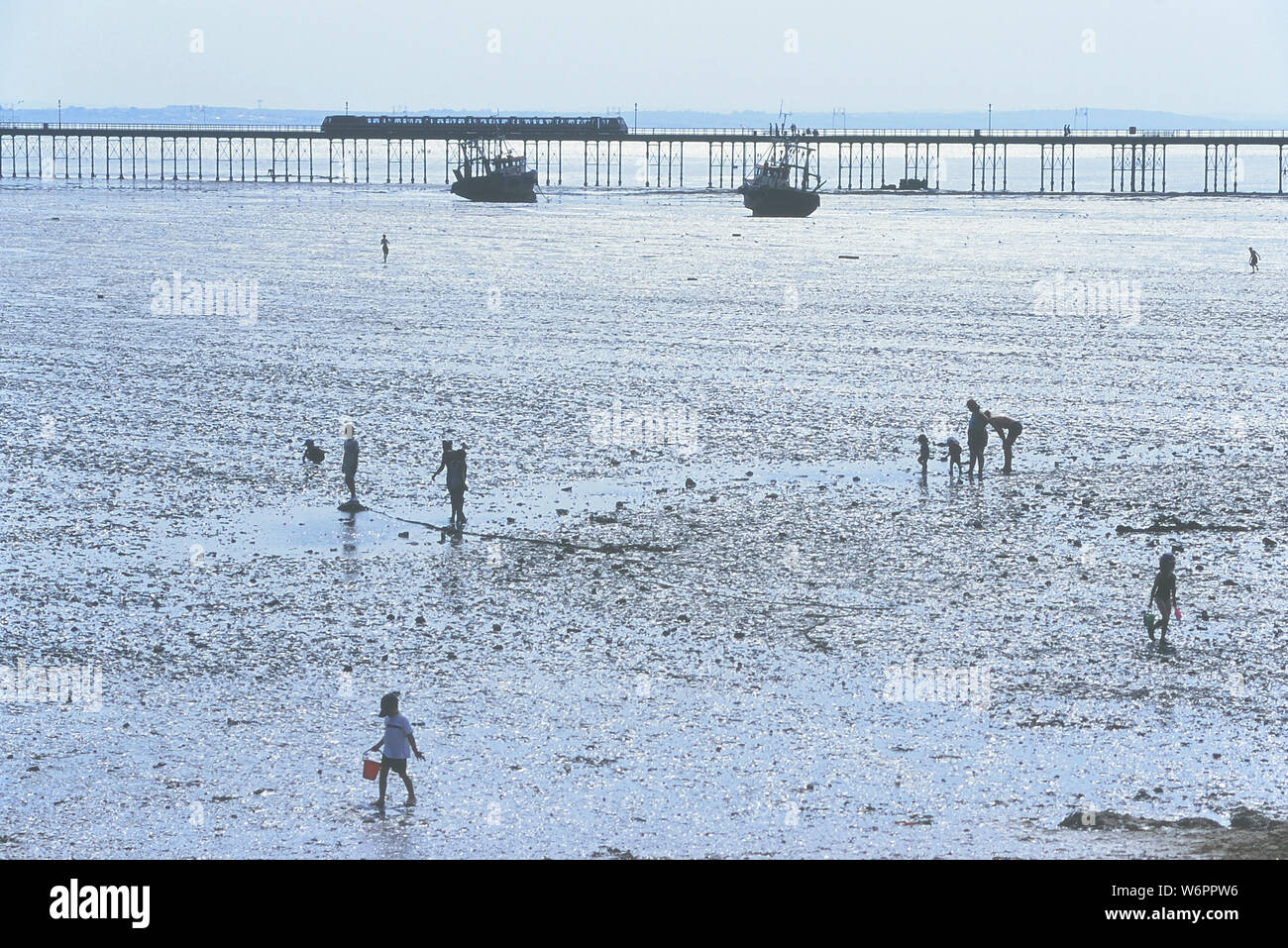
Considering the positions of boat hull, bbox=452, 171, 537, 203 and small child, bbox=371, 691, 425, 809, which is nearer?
small child, bbox=371, 691, 425, 809

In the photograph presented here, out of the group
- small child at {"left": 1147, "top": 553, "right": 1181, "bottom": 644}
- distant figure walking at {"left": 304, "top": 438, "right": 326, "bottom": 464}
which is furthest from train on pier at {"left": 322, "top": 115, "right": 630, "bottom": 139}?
small child at {"left": 1147, "top": 553, "right": 1181, "bottom": 644}

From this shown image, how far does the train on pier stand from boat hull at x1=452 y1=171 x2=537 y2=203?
551 inches

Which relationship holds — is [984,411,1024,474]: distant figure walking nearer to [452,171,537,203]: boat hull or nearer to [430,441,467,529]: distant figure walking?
[430,441,467,529]: distant figure walking

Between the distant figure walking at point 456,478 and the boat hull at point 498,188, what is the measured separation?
126906mm

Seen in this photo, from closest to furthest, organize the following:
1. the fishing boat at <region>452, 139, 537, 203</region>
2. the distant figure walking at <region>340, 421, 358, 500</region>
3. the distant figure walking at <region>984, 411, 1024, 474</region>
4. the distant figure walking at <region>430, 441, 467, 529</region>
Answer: the distant figure walking at <region>430, 441, 467, 529</region>
the distant figure walking at <region>340, 421, 358, 500</region>
the distant figure walking at <region>984, 411, 1024, 474</region>
the fishing boat at <region>452, 139, 537, 203</region>

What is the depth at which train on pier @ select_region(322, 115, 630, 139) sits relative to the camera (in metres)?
165

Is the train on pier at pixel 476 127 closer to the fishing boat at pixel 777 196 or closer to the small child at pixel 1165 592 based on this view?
the fishing boat at pixel 777 196

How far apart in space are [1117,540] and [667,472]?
818 cm

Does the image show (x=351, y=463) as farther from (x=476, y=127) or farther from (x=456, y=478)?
(x=476, y=127)

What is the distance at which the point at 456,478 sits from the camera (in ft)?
78.8

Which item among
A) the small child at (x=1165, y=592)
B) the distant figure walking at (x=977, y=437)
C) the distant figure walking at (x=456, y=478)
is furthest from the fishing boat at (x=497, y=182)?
the small child at (x=1165, y=592)

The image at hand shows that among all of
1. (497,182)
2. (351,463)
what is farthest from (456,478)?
(497,182)

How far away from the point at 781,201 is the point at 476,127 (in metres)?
51.7
